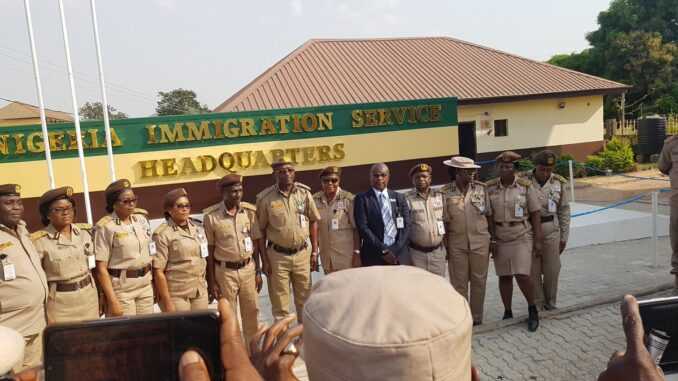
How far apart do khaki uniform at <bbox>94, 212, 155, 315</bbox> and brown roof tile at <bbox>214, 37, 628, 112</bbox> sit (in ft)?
36.3

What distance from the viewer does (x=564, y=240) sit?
4.95m

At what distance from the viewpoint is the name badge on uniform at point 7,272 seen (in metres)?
3.11

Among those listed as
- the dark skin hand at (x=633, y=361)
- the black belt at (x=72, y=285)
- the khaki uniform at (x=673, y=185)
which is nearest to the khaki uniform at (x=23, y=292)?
the black belt at (x=72, y=285)

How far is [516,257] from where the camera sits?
4.51m

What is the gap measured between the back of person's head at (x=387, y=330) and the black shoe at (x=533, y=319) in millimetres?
3951

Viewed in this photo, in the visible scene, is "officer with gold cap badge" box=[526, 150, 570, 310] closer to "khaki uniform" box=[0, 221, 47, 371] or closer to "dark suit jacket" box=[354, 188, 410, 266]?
"dark suit jacket" box=[354, 188, 410, 266]

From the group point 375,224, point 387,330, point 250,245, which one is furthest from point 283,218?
point 387,330

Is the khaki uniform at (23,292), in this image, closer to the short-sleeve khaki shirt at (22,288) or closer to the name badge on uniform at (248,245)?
the short-sleeve khaki shirt at (22,288)

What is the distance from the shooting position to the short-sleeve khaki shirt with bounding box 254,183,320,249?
456 centimetres

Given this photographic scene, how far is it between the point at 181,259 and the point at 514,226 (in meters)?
2.94

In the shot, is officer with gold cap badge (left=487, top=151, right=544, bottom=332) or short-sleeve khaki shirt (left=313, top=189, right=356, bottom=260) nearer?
officer with gold cap badge (left=487, top=151, right=544, bottom=332)

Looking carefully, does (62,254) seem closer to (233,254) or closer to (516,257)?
(233,254)

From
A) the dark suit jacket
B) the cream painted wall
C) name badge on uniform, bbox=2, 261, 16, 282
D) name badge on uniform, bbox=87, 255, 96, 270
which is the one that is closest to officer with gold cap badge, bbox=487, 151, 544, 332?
the dark suit jacket

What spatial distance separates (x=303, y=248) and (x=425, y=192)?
1254 millimetres
